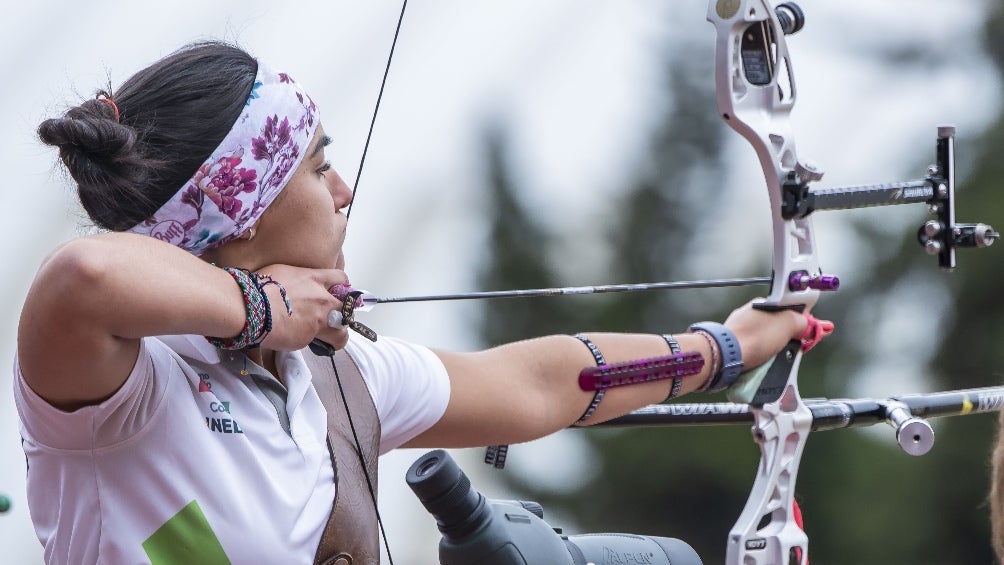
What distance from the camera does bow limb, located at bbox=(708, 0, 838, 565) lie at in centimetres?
165

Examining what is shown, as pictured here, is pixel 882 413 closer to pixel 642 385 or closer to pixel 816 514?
pixel 642 385

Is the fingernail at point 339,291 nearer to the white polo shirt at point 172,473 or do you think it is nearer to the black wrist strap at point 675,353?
the white polo shirt at point 172,473

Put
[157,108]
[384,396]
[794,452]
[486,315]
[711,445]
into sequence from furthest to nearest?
[711,445] → [486,315] → [794,452] → [384,396] → [157,108]

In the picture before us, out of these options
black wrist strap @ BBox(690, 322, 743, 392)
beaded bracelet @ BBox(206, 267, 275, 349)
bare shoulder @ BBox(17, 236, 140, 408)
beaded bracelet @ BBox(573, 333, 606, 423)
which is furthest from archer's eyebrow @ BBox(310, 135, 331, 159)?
black wrist strap @ BBox(690, 322, 743, 392)

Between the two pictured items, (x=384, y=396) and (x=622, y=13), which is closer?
(x=384, y=396)

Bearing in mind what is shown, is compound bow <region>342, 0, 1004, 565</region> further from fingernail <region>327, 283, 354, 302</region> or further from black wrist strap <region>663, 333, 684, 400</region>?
fingernail <region>327, 283, 354, 302</region>

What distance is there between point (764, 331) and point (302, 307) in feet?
2.29

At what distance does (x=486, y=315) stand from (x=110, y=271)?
241cm

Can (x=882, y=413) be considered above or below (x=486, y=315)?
above

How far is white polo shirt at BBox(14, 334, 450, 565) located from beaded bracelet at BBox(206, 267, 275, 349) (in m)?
0.08

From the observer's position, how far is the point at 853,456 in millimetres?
3850

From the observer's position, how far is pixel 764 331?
5.63 ft

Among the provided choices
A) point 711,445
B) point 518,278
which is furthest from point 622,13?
point 711,445

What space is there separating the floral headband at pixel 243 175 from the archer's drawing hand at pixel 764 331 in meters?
0.67
